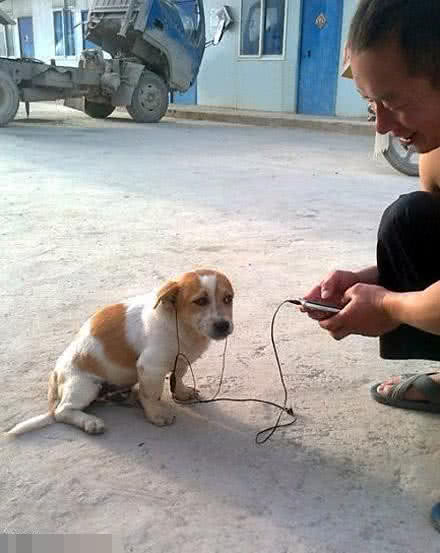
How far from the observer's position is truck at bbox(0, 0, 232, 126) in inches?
404

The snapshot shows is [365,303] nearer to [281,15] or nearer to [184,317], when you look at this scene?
[184,317]

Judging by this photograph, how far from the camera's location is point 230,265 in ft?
10.6

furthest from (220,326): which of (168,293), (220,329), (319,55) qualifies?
(319,55)

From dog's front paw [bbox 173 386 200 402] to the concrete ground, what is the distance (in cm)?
6

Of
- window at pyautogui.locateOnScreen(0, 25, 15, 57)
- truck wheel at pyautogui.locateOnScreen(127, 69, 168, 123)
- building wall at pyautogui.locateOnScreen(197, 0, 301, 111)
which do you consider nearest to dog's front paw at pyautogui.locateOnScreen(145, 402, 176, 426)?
truck wheel at pyautogui.locateOnScreen(127, 69, 168, 123)

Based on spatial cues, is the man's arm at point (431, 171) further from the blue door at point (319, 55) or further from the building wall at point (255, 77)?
the blue door at point (319, 55)

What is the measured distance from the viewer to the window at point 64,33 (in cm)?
1970

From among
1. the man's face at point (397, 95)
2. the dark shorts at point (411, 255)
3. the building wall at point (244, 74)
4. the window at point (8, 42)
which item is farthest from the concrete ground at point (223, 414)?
the window at point (8, 42)

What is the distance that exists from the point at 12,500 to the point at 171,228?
8.90 ft

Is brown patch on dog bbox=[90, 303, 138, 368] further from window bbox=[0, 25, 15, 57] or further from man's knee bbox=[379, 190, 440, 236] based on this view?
window bbox=[0, 25, 15, 57]

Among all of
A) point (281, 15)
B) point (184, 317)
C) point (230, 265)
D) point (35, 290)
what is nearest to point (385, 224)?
point (184, 317)

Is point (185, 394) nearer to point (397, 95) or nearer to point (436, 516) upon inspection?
point (436, 516)

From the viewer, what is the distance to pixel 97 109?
517 inches

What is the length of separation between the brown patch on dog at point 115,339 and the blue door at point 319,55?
12087 mm
